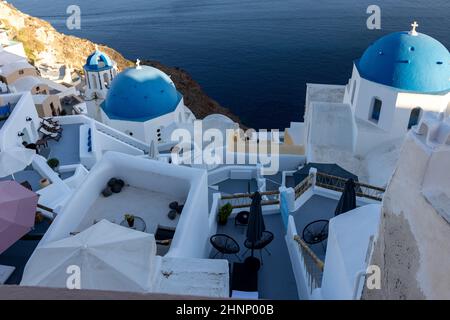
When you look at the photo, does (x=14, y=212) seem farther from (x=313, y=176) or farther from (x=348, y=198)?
(x=313, y=176)

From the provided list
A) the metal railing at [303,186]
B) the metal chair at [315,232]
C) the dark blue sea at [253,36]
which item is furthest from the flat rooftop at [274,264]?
the dark blue sea at [253,36]

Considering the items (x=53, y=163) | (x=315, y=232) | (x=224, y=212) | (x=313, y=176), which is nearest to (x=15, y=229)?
(x=224, y=212)

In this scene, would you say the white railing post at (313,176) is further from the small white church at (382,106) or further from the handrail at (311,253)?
the small white church at (382,106)

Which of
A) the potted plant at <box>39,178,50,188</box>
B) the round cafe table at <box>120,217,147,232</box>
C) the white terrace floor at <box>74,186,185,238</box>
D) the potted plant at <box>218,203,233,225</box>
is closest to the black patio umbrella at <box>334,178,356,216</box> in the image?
the potted plant at <box>218,203,233,225</box>

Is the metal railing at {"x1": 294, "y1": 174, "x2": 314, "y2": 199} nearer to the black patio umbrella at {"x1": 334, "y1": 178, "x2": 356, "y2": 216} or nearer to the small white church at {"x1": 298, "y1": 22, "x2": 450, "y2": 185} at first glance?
the black patio umbrella at {"x1": 334, "y1": 178, "x2": 356, "y2": 216}
